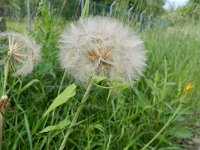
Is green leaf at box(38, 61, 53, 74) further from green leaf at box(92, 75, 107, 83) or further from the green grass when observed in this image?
green leaf at box(92, 75, 107, 83)

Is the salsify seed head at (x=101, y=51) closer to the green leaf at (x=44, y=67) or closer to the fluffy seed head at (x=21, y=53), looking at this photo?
the fluffy seed head at (x=21, y=53)

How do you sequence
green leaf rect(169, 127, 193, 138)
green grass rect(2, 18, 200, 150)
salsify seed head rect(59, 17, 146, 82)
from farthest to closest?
green leaf rect(169, 127, 193, 138) → green grass rect(2, 18, 200, 150) → salsify seed head rect(59, 17, 146, 82)

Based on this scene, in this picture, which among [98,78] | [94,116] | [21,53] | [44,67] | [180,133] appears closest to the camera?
[98,78]

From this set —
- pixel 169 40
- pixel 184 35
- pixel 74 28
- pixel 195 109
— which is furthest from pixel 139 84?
pixel 184 35

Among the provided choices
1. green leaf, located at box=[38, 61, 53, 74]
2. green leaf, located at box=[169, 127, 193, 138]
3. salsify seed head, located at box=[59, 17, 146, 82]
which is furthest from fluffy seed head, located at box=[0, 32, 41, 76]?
green leaf, located at box=[169, 127, 193, 138]

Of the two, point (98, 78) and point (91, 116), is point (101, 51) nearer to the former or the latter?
point (98, 78)

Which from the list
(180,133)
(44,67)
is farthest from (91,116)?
(180,133)

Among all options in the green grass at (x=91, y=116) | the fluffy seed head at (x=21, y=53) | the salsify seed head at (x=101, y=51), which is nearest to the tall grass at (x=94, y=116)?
the green grass at (x=91, y=116)
